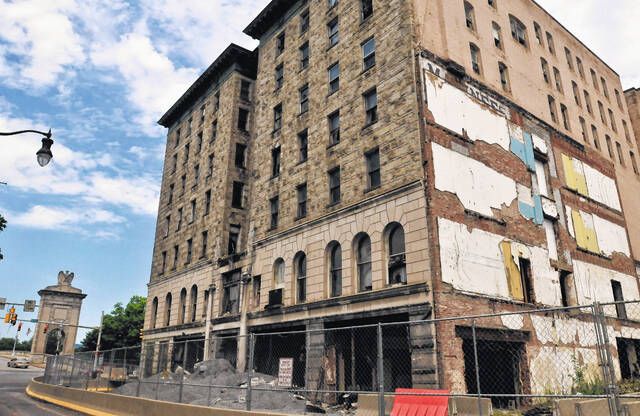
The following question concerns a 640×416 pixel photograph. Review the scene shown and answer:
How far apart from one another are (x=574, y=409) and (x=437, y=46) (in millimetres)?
16974

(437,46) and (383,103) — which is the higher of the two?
(437,46)

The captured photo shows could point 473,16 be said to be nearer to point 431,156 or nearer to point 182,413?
point 431,156

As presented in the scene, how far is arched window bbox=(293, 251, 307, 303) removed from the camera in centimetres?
2439

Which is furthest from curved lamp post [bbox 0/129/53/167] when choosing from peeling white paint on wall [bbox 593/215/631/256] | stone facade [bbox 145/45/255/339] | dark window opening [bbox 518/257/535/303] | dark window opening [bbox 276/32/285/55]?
peeling white paint on wall [bbox 593/215/631/256]

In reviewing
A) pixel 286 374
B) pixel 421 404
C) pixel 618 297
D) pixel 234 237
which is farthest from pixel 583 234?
pixel 234 237

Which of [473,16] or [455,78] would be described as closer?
[455,78]

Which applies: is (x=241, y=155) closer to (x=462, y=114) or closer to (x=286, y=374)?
(x=462, y=114)

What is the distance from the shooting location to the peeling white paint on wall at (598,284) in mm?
25531

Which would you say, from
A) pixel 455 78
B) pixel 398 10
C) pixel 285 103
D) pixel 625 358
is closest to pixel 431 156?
pixel 455 78

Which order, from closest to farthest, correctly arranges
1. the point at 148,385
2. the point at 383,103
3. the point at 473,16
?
the point at 148,385 < the point at 383,103 < the point at 473,16

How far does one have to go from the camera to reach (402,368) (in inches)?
768

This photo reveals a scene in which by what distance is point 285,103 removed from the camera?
97.3 feet

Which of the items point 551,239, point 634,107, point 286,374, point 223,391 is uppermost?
point 634,107

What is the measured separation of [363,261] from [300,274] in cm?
476
